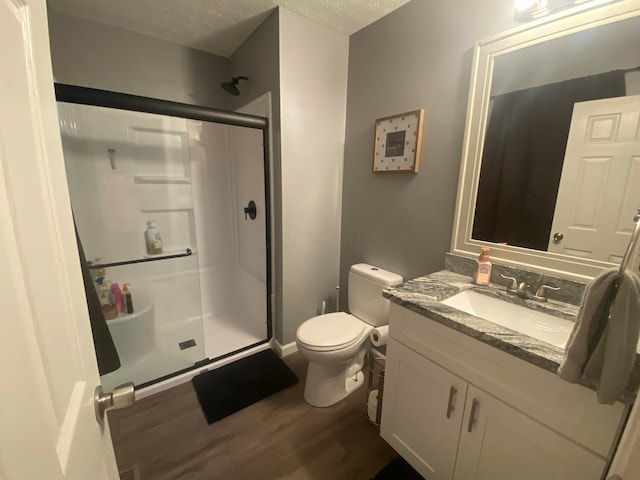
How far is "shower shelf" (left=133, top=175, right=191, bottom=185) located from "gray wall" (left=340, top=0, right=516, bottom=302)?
1.37 metres

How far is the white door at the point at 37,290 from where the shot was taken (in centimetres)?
28

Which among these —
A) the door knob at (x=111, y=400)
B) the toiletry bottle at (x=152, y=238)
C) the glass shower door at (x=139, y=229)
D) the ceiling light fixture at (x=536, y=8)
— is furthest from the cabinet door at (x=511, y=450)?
the toiletry bottle at (x=152, y=238)

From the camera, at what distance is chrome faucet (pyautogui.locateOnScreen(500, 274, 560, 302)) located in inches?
45.9

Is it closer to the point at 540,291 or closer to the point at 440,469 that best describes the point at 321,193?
the point at 540,291

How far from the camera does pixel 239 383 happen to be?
1838 mm

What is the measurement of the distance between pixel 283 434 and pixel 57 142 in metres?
1.60

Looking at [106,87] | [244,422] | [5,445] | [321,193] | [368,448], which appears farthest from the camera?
[321,193]

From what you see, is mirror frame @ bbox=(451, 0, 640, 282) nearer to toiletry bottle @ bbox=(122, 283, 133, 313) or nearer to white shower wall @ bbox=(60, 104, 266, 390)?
white shower wall @ bbox=(60, 104, 266, 390)

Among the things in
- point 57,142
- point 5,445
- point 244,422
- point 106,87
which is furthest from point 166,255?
point 5,445

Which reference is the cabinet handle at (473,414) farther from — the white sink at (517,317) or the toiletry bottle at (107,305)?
the toiletry bottle at (107,305)

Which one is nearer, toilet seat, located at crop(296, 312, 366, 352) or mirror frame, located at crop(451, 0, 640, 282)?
mirror frame, located at crop(451, 0, 640, 282)

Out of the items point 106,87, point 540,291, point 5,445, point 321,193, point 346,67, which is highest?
point 346,67

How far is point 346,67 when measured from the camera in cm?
197

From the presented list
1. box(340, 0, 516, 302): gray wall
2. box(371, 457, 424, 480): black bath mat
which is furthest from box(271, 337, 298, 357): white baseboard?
box(371, 457, 424, 480): black bath mat
